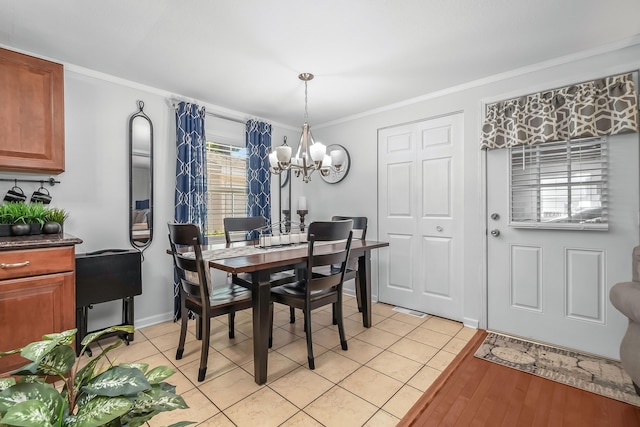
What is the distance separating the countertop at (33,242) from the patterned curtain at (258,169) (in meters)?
1.95

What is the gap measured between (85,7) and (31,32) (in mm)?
601

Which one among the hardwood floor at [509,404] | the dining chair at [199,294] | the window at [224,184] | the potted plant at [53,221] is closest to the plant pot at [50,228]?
the potted plant at [53,221]

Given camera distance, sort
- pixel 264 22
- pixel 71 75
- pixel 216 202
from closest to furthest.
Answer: pixel 264 22, pixel 71 75, pixel 216 202

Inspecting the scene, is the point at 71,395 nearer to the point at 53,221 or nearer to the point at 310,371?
the point at 310,371

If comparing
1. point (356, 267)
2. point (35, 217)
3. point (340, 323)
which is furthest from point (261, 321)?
point (35, 217)

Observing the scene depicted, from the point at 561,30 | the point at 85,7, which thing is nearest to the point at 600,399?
the point at 561,30

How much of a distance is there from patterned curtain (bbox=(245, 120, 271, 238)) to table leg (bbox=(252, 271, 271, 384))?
1890 millimetres

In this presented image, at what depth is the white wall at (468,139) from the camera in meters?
2.39

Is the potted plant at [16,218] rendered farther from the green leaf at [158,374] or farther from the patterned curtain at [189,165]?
the green leaf at [158,374]

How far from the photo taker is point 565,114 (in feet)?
7.84

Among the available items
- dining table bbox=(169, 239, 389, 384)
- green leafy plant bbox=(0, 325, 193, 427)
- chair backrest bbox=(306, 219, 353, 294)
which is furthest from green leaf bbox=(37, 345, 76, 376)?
chair backrest bbox=(306, 219, 353, 294)

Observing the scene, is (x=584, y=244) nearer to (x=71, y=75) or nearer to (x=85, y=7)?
(x=85, y=7)

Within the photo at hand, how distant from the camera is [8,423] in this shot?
1.56ft

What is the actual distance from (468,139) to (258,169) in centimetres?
235
